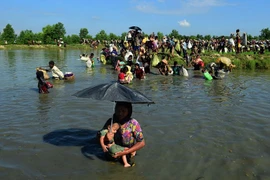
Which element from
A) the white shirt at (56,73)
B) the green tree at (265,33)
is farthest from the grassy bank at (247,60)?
the green tree at (265,33)

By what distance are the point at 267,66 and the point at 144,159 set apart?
20175 mm

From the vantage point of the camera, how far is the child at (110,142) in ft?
16.5

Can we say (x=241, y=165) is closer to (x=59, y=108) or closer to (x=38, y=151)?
(x=38, y=151)

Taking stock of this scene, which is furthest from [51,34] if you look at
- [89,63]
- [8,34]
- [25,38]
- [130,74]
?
[130,74]

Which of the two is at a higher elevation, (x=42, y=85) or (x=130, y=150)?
(x=42, y=85)

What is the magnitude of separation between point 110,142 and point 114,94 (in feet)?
3.28

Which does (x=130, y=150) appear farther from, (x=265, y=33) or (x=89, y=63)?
(x=265, y=33)

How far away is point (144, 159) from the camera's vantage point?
5508 millimetres

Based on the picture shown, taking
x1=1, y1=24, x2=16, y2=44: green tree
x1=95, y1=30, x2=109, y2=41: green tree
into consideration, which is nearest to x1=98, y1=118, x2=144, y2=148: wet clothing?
x1=1, y1=24, x2=16, y2=44: green tree

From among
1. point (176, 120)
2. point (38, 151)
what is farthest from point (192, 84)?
point (38, 151)

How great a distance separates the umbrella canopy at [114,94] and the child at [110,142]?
68 cm

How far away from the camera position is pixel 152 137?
264 inches

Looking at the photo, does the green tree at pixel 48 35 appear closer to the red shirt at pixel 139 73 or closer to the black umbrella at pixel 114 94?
the red shirt at pixel 139 73

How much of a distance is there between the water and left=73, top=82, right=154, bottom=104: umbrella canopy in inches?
52.2
